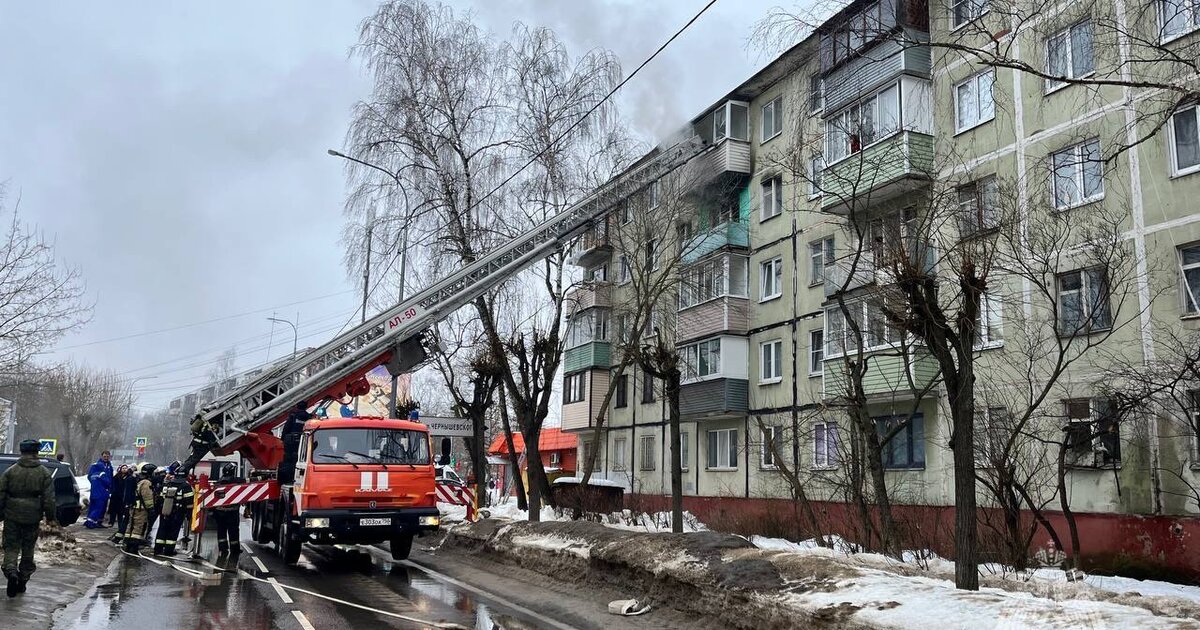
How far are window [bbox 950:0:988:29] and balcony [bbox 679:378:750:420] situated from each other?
19368 millimetres

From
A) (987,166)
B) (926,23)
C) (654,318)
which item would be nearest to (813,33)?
(926,23)

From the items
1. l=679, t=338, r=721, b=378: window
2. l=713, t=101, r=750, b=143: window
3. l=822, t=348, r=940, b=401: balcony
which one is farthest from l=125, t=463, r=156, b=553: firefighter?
l=713, t=101, r=750, b=143: window

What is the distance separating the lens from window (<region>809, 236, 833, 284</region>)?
25.9 meters

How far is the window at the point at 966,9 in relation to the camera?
27.3 feet

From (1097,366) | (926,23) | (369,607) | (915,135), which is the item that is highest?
(915,135)

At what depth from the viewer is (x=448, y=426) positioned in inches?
864

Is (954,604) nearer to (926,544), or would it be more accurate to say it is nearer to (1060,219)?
(1060,219)

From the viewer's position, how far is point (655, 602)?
11266 millimetres

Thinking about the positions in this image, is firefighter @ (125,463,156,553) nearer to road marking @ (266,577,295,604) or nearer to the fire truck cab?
the fire truck cab

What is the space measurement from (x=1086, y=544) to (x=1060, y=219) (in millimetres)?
6894

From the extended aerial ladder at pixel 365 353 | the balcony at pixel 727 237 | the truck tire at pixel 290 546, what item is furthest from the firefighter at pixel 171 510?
the balcony at pixel 727 237

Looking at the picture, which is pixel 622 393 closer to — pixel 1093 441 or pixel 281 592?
pixel 1093 441

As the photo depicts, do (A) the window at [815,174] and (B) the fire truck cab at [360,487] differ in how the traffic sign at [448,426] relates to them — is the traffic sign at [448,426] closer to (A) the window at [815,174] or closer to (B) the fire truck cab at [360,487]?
(B) the fire truck cab at [360,487]

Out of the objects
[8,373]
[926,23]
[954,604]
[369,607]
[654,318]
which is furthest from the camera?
[654,318]
